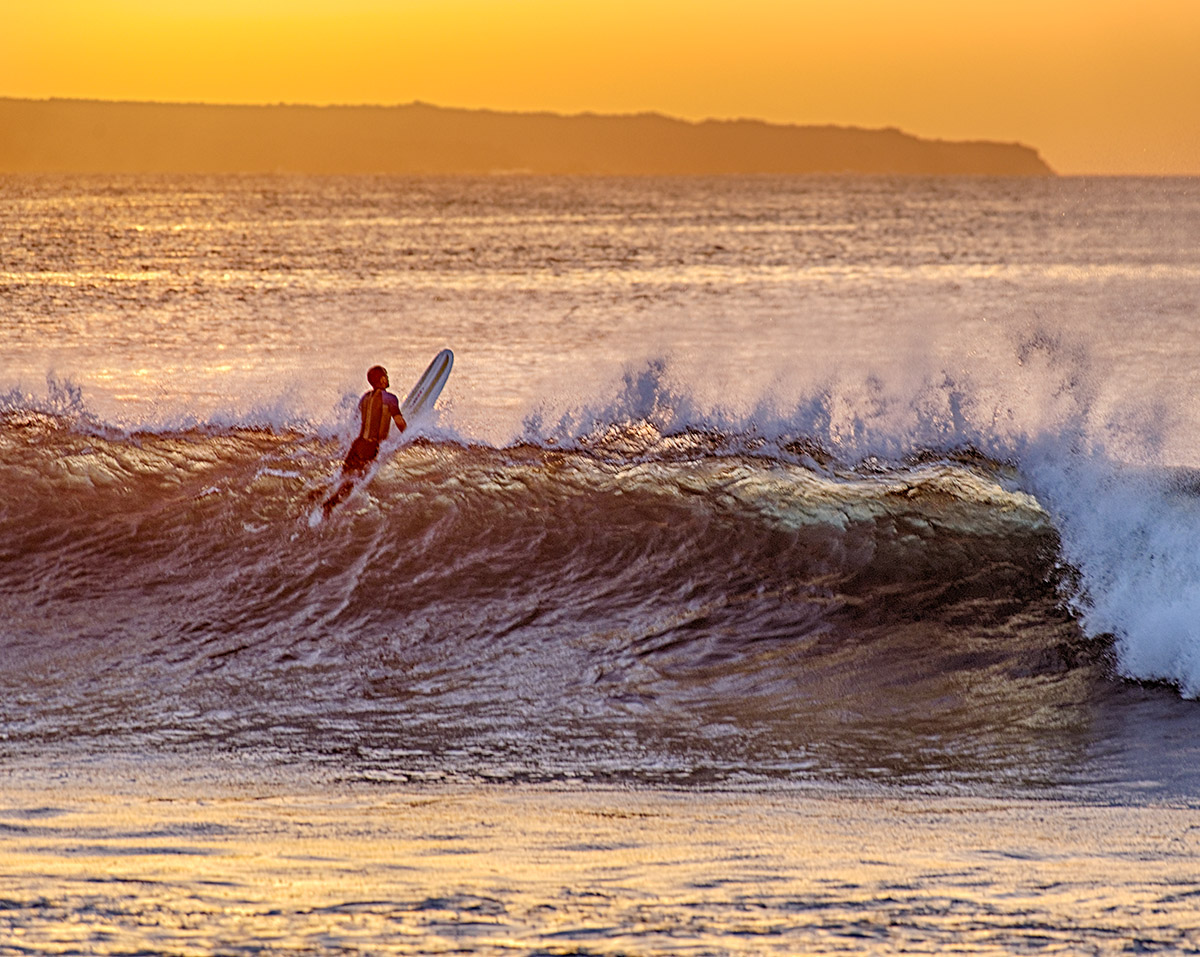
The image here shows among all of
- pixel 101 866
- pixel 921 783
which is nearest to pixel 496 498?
pixel 921 783

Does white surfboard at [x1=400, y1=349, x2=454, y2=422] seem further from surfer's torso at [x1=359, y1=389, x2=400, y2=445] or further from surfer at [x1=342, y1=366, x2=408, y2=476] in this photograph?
surfer's torso at [x1=359, y1=389, x2=400, y2=445]

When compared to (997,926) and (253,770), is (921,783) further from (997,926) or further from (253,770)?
(253,770)

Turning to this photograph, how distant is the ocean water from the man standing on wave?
32 centimetres

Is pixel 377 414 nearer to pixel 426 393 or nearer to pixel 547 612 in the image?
pixel 426 393

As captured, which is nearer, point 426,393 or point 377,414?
point 377,414

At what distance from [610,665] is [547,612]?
1209mm

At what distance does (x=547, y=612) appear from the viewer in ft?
28.7

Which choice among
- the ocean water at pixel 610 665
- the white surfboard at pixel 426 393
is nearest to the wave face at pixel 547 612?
the ocean water at pixel 610 665

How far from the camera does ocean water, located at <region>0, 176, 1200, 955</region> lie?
3895 millimetres

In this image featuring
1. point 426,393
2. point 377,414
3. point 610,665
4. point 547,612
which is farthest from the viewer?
point 426,393

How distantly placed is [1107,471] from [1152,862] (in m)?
7.18

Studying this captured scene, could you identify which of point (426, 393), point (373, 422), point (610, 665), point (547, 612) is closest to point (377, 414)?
point (373, 422)

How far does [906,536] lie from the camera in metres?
10.5

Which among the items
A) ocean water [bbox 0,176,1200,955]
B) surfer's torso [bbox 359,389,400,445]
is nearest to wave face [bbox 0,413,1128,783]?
ocean water [bbox 0,176,1200,955]
